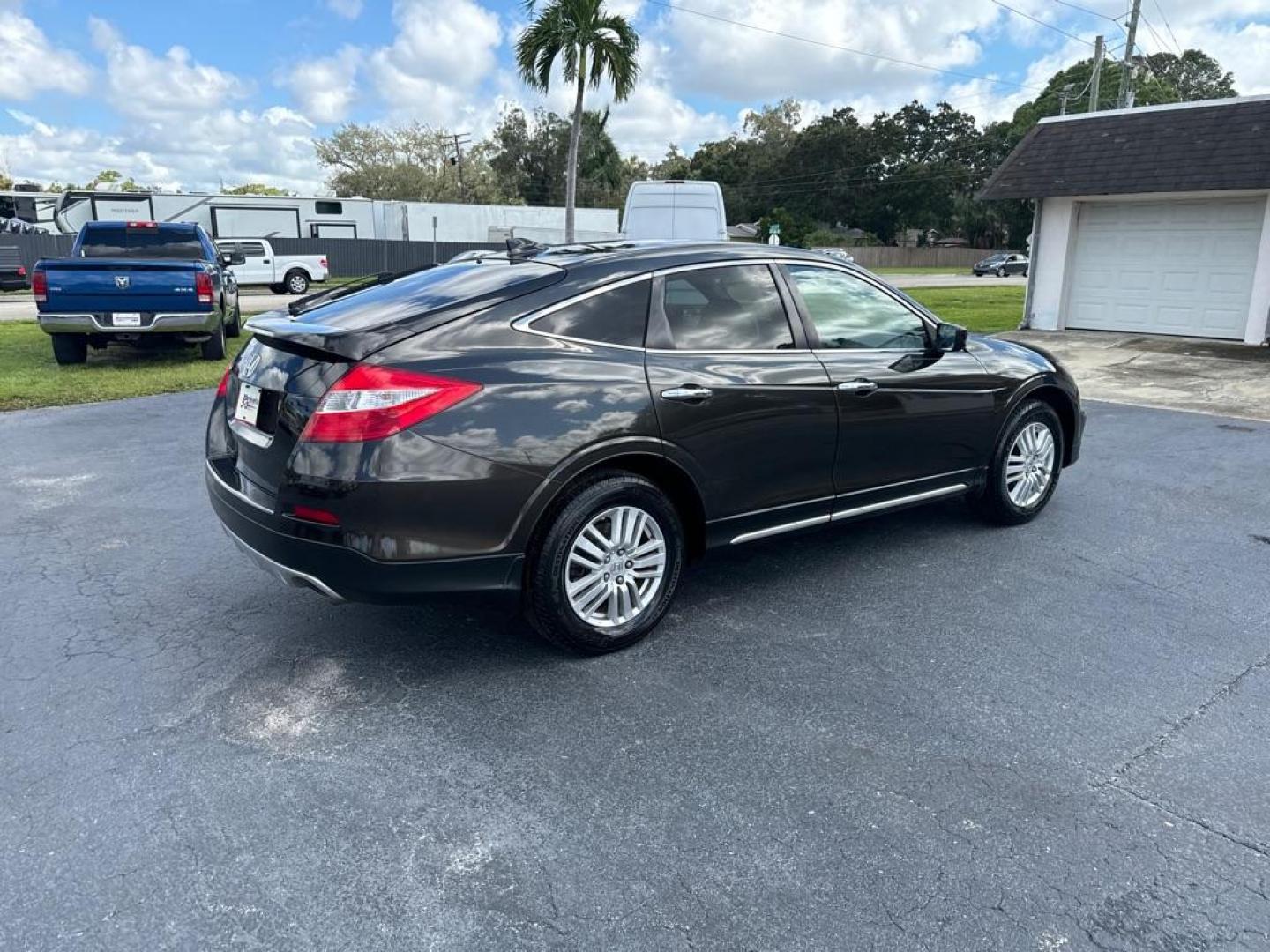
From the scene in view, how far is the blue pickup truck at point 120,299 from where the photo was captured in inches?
406

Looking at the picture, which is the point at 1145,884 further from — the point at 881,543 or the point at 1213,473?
the point at 1213,473

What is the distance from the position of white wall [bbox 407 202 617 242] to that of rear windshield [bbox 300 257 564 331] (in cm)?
3325

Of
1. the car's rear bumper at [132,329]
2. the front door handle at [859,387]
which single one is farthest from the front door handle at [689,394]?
the car's rear bumper at [132,329]

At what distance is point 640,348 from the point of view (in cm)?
377

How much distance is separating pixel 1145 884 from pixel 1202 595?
2516 millimetres

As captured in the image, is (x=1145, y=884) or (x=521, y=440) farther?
(x=521, y=440)

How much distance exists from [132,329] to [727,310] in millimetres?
9130

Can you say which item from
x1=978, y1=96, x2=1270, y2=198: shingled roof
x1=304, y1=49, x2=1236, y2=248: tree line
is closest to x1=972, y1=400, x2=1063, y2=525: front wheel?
x1=978, y1=96, x2=1270, y2=198: shingled roof

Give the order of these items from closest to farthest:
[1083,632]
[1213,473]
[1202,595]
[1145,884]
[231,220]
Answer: [1145,884] → [1083,632] → [1202,595] → [1213,473] → [231,220]

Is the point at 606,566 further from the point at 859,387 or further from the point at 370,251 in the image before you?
the point at 370,251

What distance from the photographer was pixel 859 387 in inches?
174

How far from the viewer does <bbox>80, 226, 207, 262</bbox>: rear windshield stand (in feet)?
39.5

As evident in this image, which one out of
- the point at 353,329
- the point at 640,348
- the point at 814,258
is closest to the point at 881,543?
the point at 814,258

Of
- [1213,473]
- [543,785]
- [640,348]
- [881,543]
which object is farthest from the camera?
[1213,473]
